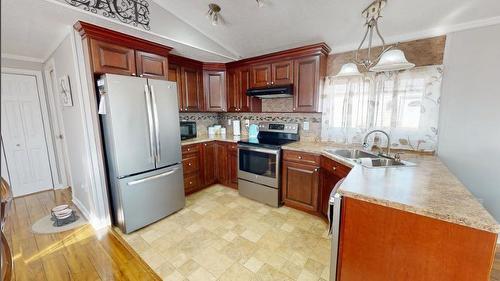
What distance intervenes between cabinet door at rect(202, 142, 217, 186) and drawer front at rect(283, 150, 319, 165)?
4.44 feet

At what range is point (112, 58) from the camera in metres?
2.38

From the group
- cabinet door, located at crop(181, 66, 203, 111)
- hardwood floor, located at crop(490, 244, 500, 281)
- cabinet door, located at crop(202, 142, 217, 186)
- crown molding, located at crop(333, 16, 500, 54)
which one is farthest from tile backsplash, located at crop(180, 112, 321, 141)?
hardwood floor, located at crop(490, 244, 500, 281)

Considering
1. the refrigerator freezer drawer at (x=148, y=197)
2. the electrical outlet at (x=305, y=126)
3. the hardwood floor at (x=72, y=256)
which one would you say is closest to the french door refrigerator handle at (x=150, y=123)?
the refrigerator freezer drawer at (x=148, y=197)

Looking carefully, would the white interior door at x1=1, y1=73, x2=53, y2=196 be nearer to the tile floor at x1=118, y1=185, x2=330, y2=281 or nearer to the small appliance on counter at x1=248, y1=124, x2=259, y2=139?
the tile floor at x1=118, y1=185, x2=330, y2=281

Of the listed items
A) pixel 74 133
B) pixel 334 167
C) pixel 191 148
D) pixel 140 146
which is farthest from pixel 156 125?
pixel 334 167

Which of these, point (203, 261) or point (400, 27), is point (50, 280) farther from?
Result: point (400, 27)

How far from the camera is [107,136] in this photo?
239cm

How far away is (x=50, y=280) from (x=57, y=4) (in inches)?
95.6

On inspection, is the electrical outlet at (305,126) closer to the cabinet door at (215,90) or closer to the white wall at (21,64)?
the cabinet door at (215,90)


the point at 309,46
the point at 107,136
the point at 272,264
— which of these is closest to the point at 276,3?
the point at 309,46

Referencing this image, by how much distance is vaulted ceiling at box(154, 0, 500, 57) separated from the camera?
2111mm

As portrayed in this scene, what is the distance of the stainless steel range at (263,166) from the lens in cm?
300

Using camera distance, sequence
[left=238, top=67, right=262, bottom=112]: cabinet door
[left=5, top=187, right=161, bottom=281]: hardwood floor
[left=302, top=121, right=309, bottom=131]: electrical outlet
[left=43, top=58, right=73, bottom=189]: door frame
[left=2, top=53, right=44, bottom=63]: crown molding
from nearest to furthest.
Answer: [left=5, top=187, right=161, bottom=281]: hardwood floor, [left=2, top=53, right=44, bottom=63]: crown molding, [left=302, top=121, right=309, bottom=131]: electrical outlet, [left=43, top=58, right=73, bottom=189]: door frame, [left=238, top=67, right=262, bottom=112]: cabinet door

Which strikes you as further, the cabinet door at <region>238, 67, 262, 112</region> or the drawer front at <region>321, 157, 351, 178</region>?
the cabinet door at <region>238, 67, 262, 112</region>
